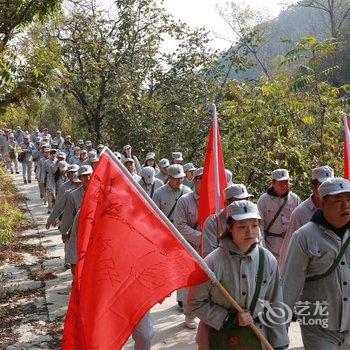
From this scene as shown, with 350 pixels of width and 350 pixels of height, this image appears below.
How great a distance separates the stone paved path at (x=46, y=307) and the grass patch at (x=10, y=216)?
0.55 m

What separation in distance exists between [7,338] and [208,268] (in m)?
4.42

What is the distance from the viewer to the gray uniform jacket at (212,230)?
17.5ft

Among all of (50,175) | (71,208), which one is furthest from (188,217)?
(50,175)

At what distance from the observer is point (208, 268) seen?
11.3ft

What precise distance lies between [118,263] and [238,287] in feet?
2.91

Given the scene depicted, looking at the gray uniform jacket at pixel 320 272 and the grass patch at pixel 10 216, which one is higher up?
the gray uniform jacket at pixel 320 272

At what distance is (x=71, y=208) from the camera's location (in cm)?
836

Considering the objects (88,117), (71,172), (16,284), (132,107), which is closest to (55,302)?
(16,284)

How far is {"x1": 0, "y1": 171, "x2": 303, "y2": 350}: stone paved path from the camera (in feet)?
21.7

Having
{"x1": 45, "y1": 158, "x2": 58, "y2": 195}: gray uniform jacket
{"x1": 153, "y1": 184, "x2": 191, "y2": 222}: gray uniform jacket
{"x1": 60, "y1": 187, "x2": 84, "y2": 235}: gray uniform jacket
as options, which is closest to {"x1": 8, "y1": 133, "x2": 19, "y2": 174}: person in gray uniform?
{"x1": 45, "y1": 158, "x2": 58, "y2": 195}: gray uniform jacket

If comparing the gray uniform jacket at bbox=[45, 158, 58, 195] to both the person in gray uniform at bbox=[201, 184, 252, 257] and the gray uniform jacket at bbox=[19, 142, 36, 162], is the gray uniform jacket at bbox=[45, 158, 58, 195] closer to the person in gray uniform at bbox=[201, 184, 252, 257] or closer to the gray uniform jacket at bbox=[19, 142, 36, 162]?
the gray uniform jacket at bbox=[19, 142, 36, 162]

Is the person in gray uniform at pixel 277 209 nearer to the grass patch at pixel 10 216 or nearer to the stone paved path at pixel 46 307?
the stone paved path at pixel 46 307

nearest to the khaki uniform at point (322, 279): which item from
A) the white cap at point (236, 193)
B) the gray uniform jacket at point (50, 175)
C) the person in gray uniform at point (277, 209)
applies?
the white cap at point (236, 193)

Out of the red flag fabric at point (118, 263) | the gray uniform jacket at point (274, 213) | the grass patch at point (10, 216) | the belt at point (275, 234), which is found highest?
the red flag fabric at point (118, 263)
